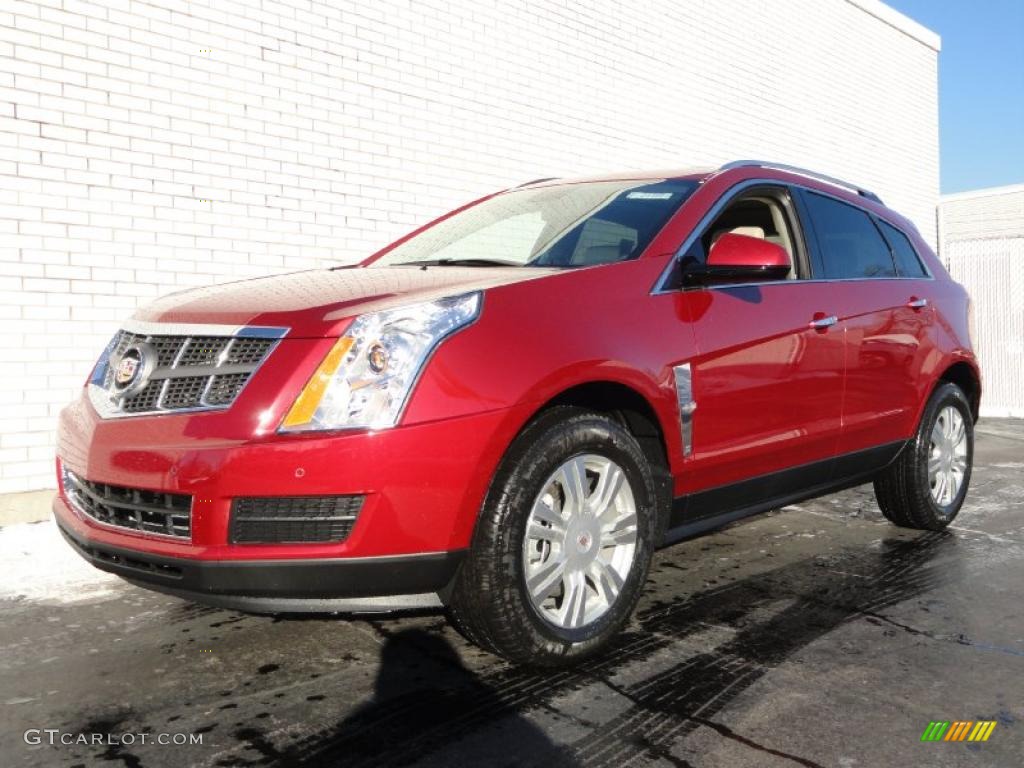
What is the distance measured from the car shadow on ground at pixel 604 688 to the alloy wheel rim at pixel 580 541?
21cm

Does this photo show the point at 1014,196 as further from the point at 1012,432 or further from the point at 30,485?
the point at 30,485

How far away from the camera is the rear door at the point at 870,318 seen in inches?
168

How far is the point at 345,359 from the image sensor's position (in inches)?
102

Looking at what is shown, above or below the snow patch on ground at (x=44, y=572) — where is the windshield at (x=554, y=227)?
above

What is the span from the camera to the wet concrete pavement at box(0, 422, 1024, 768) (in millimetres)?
2414

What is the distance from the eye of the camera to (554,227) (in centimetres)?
383

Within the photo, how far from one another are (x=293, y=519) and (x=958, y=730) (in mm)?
1908

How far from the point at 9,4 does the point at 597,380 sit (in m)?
4.23

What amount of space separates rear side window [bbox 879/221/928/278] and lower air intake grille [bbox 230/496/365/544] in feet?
11.5

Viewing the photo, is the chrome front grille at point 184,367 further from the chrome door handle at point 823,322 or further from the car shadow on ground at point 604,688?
the chrome door handle at point 823,322

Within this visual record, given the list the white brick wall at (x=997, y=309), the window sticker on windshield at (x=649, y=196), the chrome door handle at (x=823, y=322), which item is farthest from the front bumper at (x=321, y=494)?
the white brick wall at (x=997, y=309)

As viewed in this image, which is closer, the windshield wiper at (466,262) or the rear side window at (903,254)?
the windshield wiper at (466,262)

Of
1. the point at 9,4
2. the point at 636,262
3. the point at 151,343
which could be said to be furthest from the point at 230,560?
the point at 9,4

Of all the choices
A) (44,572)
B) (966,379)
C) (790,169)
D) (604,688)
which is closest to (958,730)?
(604,688)
